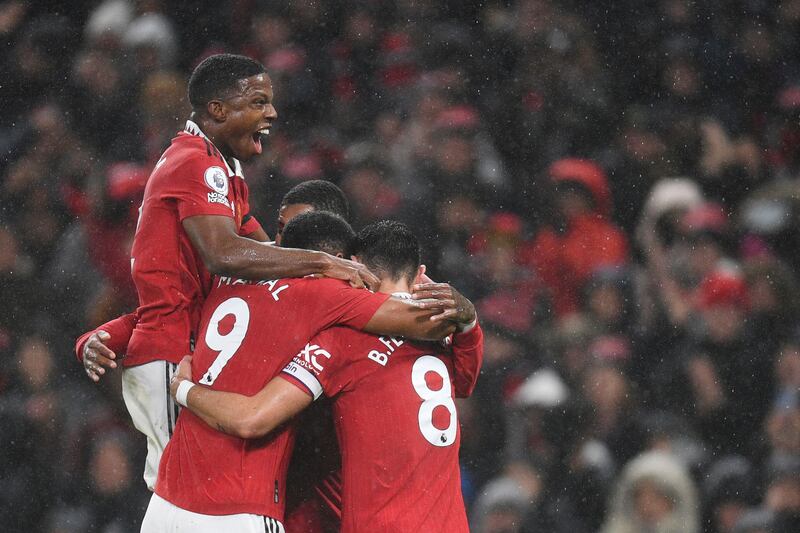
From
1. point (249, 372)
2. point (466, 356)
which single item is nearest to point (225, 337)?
point (249, 372)

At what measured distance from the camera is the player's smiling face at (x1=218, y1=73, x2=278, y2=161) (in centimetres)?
305

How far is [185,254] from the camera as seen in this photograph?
2.93m

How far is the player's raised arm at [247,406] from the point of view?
2.54 m

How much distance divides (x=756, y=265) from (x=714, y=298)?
29 centimetres

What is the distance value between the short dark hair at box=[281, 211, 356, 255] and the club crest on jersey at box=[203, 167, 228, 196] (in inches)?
7.6

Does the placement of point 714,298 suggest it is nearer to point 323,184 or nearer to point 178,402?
point 323,184

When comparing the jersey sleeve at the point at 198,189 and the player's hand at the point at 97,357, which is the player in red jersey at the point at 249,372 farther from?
the player's hand at the point at 97,357

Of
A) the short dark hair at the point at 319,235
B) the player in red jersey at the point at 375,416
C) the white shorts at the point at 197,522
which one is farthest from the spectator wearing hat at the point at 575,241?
the white shorts at the point at 197,522

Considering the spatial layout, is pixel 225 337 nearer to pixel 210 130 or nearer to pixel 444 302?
pixel 444 302

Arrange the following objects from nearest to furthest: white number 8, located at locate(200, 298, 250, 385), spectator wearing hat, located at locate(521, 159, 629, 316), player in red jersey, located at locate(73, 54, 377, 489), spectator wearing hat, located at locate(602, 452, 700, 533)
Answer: white number 8, located at locate(200, 298, 250, 385) → player in red jersey, located at locate(73, 54, 377, 489) → spectator wearing hat, located at locate(602, 452, 700, 533) → spectator wearing hat, located at locate(521, 159, 629, 316)

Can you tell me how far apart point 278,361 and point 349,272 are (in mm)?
277

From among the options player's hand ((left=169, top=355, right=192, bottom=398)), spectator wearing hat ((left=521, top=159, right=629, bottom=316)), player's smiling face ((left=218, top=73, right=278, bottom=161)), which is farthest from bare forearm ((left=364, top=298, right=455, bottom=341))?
spectator wearing hat ((left=521, top=159, right=629, bottom=316))

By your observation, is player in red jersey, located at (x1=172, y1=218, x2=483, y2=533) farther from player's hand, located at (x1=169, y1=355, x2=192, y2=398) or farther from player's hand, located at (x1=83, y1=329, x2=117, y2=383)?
player's hand, located at (x1=83, y1=329, x2=117, y2=383)

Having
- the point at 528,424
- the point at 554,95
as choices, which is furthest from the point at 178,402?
the point at 554,95
